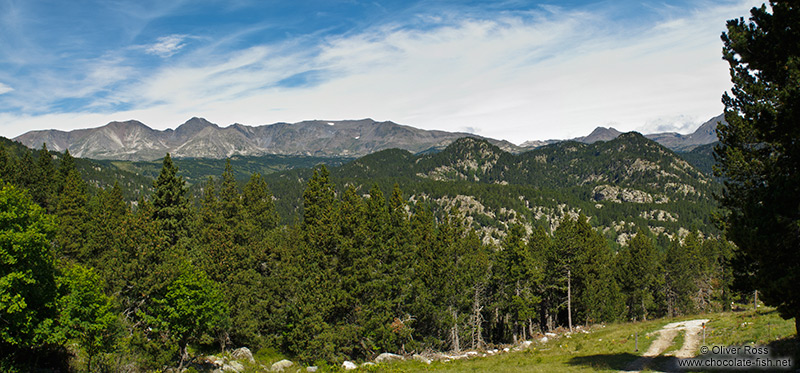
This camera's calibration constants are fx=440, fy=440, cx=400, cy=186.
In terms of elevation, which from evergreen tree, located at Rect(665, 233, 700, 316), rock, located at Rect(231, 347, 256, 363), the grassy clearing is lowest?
evergreen tree, located at Rect(665, 233, 700, 316)

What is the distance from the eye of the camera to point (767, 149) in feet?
63.4

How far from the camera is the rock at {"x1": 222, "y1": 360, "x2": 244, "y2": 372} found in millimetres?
34812

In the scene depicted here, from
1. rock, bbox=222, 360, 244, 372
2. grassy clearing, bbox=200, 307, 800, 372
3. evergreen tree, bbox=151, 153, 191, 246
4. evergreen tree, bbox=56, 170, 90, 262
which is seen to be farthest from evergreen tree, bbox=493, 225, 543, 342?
evergreen tree, bbox=56, 170, 90, 262

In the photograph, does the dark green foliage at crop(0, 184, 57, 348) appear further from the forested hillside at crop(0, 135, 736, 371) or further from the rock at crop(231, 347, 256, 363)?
the rock at crop(231, 347, 256, 363)

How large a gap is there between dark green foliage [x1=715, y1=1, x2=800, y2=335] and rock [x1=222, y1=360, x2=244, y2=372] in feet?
112

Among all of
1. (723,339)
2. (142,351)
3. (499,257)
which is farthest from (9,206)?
(499,257)

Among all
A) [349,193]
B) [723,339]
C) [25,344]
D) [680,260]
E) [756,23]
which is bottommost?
[680,260]

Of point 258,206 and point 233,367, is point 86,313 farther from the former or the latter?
point 258,206

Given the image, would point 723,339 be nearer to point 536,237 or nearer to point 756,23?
point 756,23

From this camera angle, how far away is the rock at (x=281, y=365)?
37.5 metres

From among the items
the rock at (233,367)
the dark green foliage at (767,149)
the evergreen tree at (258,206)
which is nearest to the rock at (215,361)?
the rock at (233,367)

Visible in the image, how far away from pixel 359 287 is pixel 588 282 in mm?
35148

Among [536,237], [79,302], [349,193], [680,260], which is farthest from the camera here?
[680,260]

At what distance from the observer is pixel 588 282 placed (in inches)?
2360
